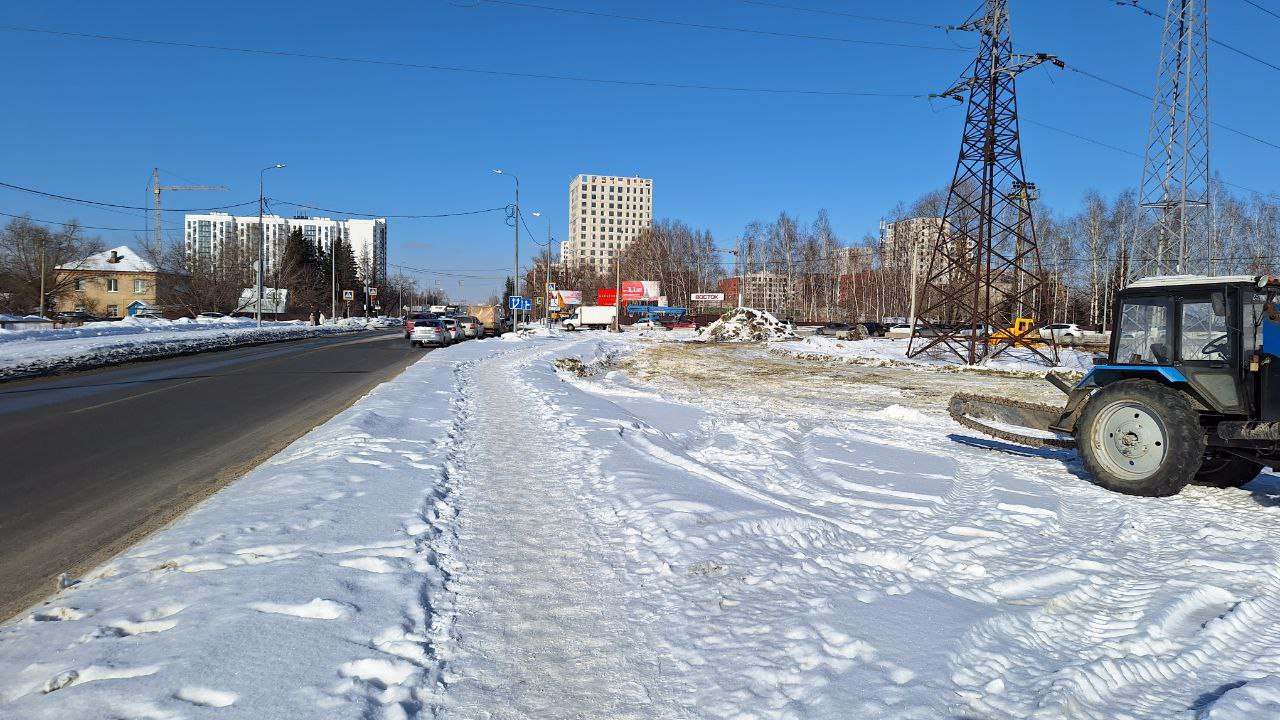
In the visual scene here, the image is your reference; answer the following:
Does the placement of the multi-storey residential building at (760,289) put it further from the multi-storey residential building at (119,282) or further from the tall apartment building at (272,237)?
the multi-storey residential building at (119,282)

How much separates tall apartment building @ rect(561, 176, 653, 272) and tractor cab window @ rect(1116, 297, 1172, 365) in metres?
161

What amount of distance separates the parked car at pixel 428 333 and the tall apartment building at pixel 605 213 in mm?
130706

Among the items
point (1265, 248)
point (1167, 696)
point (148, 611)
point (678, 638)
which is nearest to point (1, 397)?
point (148, 611)

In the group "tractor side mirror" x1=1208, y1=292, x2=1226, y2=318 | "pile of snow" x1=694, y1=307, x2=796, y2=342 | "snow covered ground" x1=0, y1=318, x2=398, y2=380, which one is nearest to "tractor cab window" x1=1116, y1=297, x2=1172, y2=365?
"tractor side mirror" x1=1208, y1=292, x2=1226, y2=318

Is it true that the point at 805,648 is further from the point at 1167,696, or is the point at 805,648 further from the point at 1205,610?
the point at 1205,610

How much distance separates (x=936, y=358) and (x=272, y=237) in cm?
9881

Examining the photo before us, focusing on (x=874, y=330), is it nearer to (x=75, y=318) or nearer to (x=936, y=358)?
(x=936, y=358)

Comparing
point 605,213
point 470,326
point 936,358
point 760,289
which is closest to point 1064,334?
point 936,358

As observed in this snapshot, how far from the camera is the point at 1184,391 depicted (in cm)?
714

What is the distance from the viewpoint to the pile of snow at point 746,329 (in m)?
49.1

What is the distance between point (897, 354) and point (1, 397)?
3260 centimetres

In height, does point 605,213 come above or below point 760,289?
above

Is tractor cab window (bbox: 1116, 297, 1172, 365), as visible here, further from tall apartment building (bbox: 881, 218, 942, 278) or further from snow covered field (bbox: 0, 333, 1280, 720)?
Answer: tall apartment building (bbox: 881, 218, 942, 278)

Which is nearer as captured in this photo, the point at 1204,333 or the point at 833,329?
the point at 1204,333
